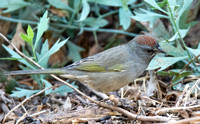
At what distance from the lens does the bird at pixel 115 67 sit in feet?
14.0

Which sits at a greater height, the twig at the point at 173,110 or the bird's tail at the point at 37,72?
the bird's tail at the point at 37,72

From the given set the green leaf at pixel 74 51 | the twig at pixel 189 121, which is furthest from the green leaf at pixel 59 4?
the twig at pixel 189 121

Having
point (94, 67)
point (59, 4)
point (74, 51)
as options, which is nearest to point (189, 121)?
point (94, 67)

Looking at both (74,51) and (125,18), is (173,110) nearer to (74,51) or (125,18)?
(125,18)

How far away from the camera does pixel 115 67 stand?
4379 mm

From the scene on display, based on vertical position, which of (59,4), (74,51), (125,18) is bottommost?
(74,51)

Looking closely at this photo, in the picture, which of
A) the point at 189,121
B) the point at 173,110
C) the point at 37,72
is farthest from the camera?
the point at 37,72

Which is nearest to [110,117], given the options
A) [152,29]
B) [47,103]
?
[47,103]

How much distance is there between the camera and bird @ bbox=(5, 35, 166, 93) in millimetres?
4254

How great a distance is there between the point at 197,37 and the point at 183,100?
3243mm

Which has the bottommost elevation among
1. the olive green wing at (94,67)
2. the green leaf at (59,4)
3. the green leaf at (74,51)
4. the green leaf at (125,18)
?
the olive green wing at (94,67)

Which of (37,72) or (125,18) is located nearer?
(37,72)

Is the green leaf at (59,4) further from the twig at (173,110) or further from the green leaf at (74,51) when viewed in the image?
the twig at (173,110)

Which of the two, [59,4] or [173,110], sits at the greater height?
[59,4]
